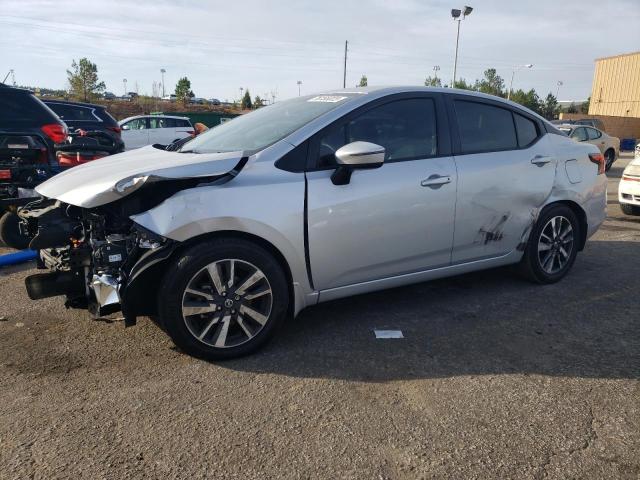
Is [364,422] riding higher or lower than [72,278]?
Answer: lower

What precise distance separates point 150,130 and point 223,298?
16.5 m

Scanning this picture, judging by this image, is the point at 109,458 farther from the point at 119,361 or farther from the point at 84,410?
the point at 119,361

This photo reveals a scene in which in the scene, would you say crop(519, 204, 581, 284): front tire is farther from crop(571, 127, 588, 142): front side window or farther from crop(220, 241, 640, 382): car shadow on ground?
crop(571, 127, 588, 142): front side window

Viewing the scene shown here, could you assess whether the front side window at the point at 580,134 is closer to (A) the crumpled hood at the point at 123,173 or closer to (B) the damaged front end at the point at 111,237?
(A) the crumpled hood at the point at 123,173

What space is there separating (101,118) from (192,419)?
12.6m

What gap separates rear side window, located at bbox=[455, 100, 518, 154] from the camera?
4.22 m

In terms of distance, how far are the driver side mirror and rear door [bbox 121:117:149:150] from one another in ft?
52.1

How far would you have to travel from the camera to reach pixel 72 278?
3396 millimetres

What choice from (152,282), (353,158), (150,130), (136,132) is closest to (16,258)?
(152,282)

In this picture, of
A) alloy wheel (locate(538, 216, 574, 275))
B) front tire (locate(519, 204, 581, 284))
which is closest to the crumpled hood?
front tire (locate(519, 204, 581, 284))

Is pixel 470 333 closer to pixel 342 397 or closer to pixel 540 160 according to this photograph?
pixel 342 397

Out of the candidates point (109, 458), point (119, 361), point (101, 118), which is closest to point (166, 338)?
point (119, 361)

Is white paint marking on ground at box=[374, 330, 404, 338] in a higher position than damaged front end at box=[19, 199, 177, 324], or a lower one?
lower

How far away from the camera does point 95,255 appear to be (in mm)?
3254
